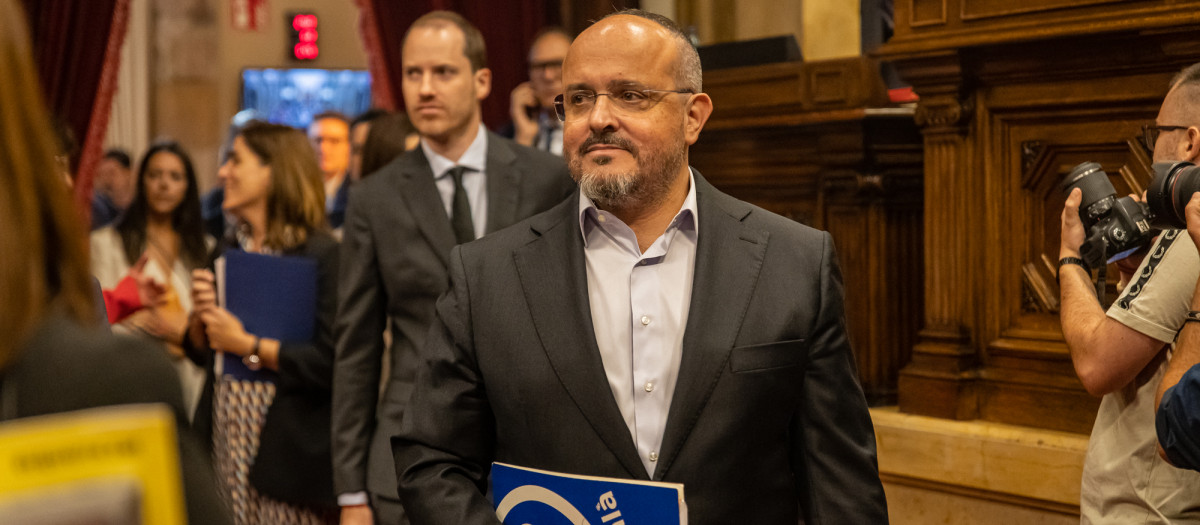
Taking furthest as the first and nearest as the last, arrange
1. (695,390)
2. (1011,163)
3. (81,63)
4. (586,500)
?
(81,63) → (1011,163) → (695,390) → (586,500)

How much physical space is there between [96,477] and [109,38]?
312 inches

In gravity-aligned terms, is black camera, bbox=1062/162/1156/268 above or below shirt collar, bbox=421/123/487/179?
below

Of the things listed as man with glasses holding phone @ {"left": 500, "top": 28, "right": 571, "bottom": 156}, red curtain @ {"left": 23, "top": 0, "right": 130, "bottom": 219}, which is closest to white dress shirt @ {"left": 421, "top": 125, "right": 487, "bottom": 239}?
man with glasses holding phone @ {"left": 500, "top": 28, "right": 571, "bottom": 156}

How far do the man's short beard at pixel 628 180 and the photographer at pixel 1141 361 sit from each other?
3.35ft

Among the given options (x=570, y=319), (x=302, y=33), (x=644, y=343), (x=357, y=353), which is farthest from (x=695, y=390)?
(x=302, y=33)

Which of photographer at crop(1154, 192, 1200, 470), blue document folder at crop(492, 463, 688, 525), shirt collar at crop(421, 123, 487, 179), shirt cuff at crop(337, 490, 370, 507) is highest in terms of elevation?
shirt collar at crop(421, 123, 487, 179)

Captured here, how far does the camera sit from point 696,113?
222 cm

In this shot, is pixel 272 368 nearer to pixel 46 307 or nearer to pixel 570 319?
pixel 570 319

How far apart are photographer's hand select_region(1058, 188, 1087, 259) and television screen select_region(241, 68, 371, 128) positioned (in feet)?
36.1

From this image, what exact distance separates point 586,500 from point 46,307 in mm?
1039

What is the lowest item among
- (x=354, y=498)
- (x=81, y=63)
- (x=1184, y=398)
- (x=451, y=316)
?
(x=354, y=498)

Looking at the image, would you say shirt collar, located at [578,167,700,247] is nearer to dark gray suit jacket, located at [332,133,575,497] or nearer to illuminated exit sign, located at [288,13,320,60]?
dark gray suit jacket, located at [332,133,575,497]

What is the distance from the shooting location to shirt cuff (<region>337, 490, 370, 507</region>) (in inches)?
114

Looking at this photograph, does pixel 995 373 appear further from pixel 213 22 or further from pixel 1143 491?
pixel 213 22
